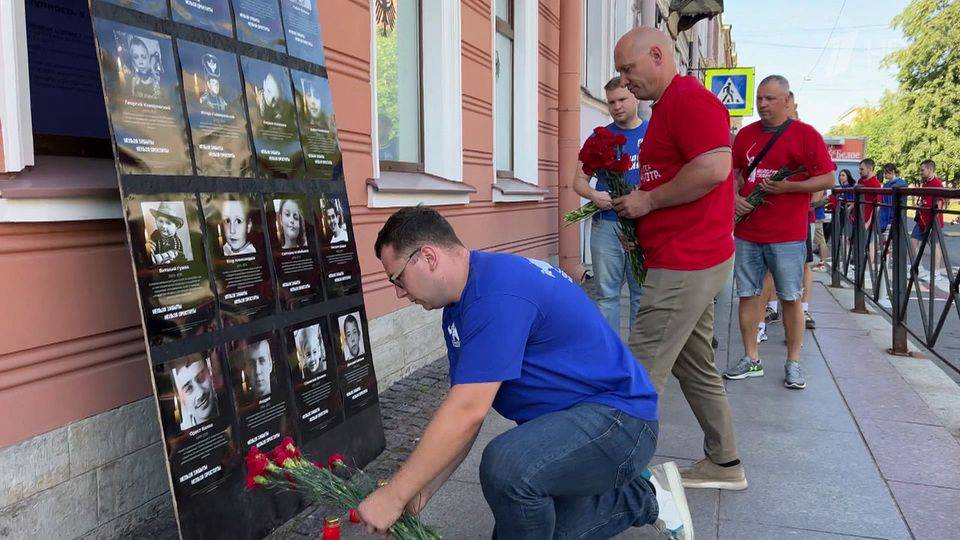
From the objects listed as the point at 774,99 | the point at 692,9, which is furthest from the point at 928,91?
the point at 774,99

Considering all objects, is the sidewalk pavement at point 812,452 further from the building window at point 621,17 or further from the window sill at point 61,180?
the building window at point 621,17

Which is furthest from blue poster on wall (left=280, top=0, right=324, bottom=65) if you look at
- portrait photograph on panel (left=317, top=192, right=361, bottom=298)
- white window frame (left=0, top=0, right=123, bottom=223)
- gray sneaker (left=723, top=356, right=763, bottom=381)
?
gray sneaker (left=723, top=356, right=763, bottom=381)

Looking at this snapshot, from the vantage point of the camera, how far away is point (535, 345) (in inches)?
87.6

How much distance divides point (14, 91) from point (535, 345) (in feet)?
5.93

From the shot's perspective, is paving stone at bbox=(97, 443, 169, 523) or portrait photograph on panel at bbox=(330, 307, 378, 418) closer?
paving stone at bbox=(97, 443, 169, 523)

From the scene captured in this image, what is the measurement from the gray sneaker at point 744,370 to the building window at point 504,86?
3262 mm

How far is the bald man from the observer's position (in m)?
2.92

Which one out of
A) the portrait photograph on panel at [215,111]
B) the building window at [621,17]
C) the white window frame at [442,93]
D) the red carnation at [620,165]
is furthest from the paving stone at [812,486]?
the building window at [621,17]

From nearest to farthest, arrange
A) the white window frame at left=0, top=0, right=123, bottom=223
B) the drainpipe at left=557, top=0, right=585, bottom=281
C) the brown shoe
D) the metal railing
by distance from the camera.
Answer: the white window frame at left=0, top=0, right=123, bottom=223 < the brown shoe < the metal railing < the drainpipe at left=557, top=0, right=585, bottom=281

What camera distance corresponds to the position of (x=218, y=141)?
2891 mm

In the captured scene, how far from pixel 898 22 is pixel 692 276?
3790cm

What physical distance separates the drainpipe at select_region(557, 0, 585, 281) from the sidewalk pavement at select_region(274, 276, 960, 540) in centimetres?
311

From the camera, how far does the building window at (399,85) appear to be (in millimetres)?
5406

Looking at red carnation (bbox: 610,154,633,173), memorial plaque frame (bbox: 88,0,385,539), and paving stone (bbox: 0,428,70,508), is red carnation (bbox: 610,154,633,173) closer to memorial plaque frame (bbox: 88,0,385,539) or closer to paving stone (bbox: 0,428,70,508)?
memorial plaque frame (bbox: 88,0,385,539)
